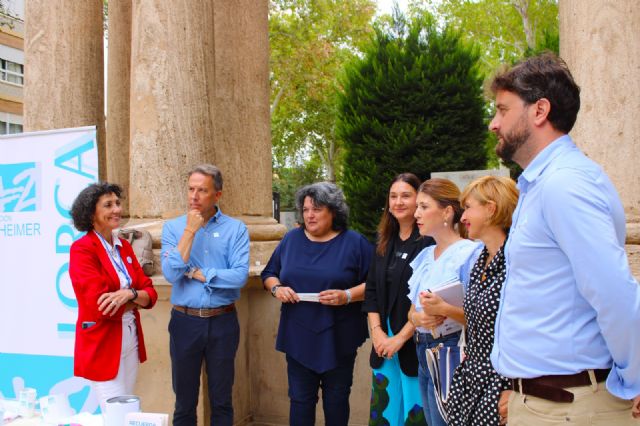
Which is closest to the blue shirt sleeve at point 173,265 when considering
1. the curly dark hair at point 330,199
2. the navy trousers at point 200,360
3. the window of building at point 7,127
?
the navy trousers at point 200,360

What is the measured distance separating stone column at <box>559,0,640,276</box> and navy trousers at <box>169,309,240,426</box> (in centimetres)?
312

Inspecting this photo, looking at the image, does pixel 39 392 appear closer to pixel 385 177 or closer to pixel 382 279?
pixel 382 279

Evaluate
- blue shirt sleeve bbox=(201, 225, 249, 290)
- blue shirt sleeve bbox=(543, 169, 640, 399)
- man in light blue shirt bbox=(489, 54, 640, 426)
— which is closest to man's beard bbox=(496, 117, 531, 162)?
man in light blue shirt bbox=(489, 54, 640, 426)

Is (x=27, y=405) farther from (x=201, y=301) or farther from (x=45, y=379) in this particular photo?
(x=45, y=379)

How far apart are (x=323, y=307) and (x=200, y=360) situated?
101cm

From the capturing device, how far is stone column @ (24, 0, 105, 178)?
6.21 m

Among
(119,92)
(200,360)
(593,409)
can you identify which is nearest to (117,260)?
(200,360)

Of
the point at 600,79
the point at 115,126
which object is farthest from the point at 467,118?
the point at 600,79

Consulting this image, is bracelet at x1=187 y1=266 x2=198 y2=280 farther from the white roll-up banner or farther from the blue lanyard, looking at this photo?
the white roll-up banner

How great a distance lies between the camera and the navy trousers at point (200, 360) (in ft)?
14.5

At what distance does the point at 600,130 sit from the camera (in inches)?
184

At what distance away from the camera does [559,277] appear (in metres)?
2.06

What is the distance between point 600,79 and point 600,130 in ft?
1.29

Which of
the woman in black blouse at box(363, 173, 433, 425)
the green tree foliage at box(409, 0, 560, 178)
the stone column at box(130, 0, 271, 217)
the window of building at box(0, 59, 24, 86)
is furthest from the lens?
the window of building at box(0, 59, 24, 86)
